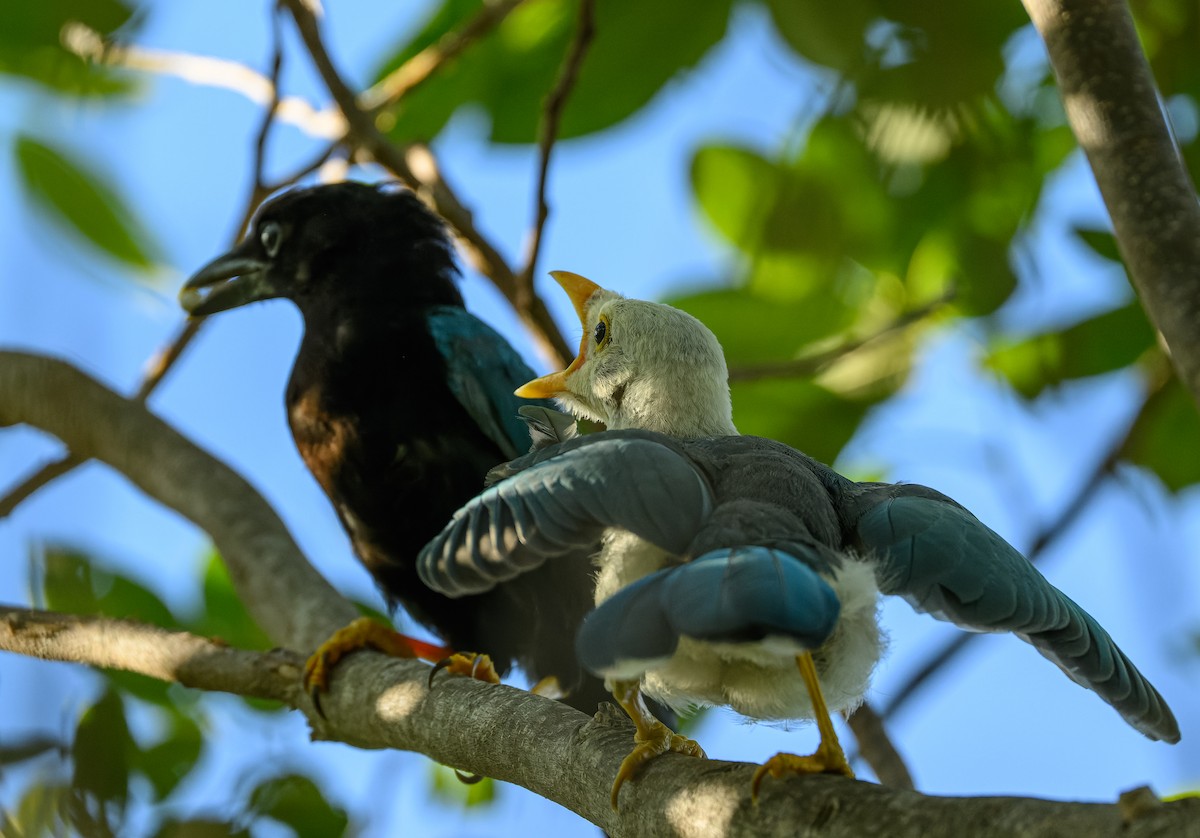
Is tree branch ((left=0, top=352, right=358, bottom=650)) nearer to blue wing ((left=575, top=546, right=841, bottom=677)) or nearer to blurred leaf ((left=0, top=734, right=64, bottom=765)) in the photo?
blurred leaf ((left=0, top=734, right=64, bottom=765))

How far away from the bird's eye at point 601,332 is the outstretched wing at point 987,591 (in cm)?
84

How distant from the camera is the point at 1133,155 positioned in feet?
7.66

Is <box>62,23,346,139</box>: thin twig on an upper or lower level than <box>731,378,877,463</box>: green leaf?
upper

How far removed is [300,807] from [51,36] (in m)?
2.27

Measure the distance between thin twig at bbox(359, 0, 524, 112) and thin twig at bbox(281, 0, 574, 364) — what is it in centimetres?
25

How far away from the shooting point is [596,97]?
3.92 m

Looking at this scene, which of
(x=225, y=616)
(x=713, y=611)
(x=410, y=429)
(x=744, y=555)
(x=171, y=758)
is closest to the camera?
(x=713, y=611)

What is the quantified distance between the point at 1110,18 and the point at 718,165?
6.61 ft

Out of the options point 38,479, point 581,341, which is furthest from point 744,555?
point 38,479

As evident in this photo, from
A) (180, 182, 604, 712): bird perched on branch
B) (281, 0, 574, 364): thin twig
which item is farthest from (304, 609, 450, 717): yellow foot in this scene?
(281, 0, 574, 364): thin twig

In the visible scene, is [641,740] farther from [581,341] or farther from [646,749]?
[581,341]

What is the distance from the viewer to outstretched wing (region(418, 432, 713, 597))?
1.93 metres

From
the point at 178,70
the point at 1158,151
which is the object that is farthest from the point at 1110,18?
the point at 178,70

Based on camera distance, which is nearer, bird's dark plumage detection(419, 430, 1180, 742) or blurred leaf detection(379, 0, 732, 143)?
bird's dark plumage detection(419, 430, 1180, 742)
